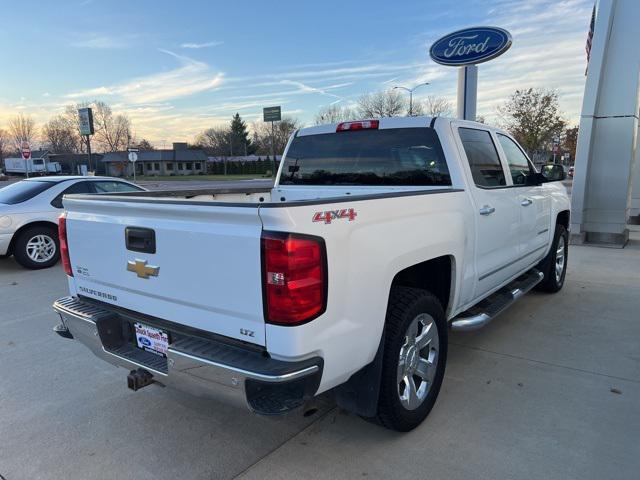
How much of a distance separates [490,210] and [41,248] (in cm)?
746

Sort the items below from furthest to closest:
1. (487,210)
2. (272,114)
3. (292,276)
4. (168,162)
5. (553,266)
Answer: (168,162)
(272,114)
(553,266)
(487,210)
(292,276)

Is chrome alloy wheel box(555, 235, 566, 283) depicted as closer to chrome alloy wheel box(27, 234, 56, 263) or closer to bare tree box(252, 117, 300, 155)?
chrome alloy wheel box(27, 234, 56, 263)

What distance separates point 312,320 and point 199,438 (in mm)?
1406

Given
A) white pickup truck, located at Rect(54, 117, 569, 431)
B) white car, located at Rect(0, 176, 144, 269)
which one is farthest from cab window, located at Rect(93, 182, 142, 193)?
white pickup truck, located at Rect(54, 117, 569, 431)

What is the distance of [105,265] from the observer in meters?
2.92

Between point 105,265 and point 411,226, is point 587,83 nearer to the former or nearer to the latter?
point 411,226

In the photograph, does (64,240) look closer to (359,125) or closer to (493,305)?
(359,125)

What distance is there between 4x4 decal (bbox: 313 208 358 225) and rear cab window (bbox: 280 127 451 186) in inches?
63.0

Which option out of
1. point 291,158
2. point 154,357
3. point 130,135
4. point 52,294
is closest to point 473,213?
point 291,158

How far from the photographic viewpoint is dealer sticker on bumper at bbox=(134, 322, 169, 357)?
2646 millimetres

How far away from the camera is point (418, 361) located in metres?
3.11

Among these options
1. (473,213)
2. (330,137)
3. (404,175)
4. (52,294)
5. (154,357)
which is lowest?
(52,294)

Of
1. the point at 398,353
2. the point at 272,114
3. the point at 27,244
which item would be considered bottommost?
the point at 27,244

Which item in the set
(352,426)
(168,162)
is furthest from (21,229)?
(168,162)
